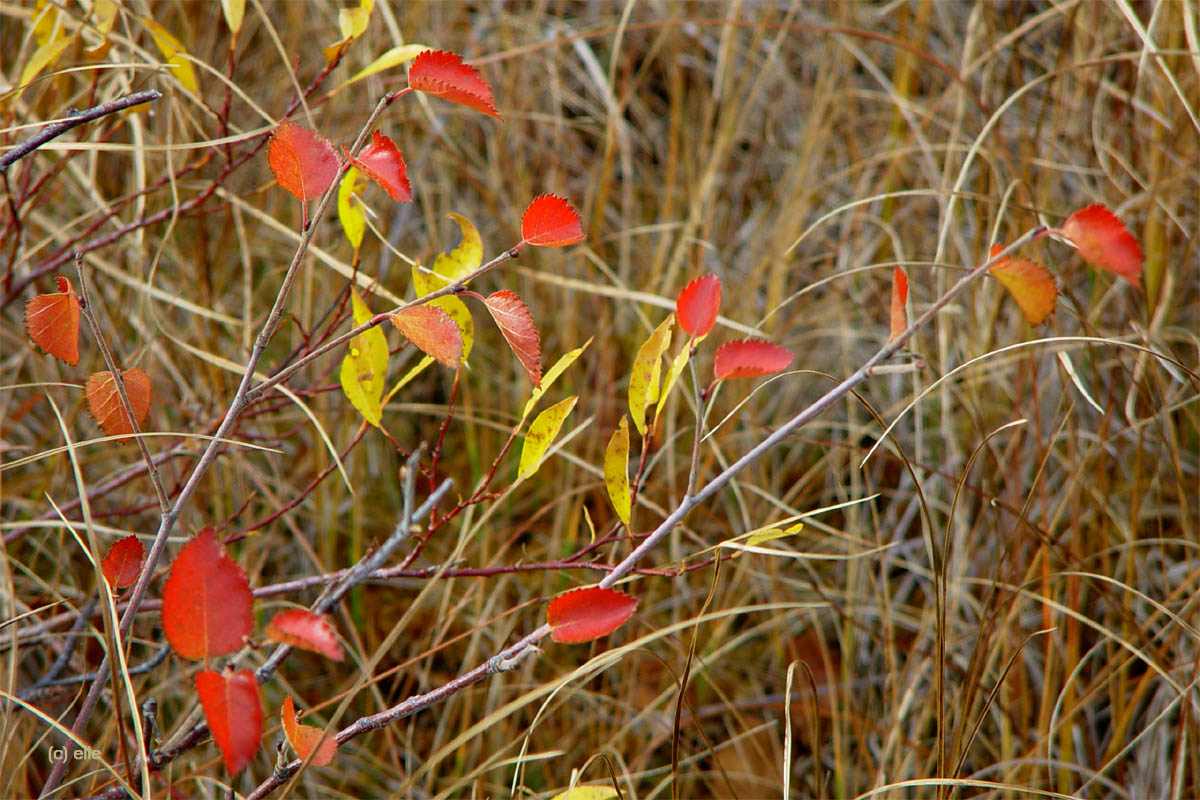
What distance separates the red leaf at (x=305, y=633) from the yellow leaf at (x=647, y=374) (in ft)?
0.72

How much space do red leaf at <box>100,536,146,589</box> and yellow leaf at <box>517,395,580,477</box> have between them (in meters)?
0.23

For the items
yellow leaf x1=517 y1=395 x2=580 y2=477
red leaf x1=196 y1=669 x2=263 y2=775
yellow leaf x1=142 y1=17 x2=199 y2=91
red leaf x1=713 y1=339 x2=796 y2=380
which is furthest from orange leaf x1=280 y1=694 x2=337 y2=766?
yellow leaf x1=142 y1=17 x2=199 y2=91

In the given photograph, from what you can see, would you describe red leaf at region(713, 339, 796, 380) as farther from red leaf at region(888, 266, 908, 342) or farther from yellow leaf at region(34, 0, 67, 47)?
yellow leaf at region(34, 0, 67, 47)

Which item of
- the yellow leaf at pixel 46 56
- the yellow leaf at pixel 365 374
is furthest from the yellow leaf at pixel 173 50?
the yellow leaf at pixel 365 374

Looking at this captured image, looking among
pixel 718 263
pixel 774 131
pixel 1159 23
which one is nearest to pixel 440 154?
pixel 718 263

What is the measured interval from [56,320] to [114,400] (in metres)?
0.06

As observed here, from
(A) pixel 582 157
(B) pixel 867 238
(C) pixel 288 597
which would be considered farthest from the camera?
(A) pixel 582 157

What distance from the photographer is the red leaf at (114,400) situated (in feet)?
1.83

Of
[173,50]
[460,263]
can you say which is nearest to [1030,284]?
[460,263]

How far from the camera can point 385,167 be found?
0.48 metres

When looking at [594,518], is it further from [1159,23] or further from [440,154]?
[1159,23]

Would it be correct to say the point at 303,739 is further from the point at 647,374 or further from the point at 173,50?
the point at 173,50

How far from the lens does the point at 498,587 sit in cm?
113

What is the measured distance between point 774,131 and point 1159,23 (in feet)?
2.05
